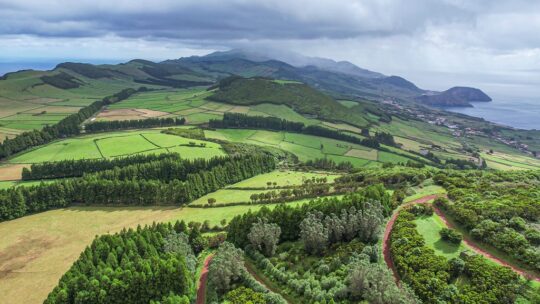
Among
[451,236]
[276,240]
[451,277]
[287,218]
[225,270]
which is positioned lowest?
[225,270]

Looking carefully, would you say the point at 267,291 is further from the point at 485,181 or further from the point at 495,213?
the point at 485,181

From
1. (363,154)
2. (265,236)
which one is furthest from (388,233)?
(363,154)

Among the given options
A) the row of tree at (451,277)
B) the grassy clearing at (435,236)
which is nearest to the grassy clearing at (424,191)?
the grassy clearing at (435,236)

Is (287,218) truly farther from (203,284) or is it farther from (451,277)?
(451,277)

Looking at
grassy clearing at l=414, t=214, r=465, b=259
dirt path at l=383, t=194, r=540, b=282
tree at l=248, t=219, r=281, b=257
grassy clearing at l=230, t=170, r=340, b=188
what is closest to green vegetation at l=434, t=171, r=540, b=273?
dirt path at l=383, t=194, r=540, b=282

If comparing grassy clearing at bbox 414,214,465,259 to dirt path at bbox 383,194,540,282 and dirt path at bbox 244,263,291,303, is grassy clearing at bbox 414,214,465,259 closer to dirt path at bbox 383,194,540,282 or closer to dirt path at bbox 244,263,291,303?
dirt path at bbox 383,194,540,282

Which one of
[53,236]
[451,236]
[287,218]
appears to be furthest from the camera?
[53,236]
